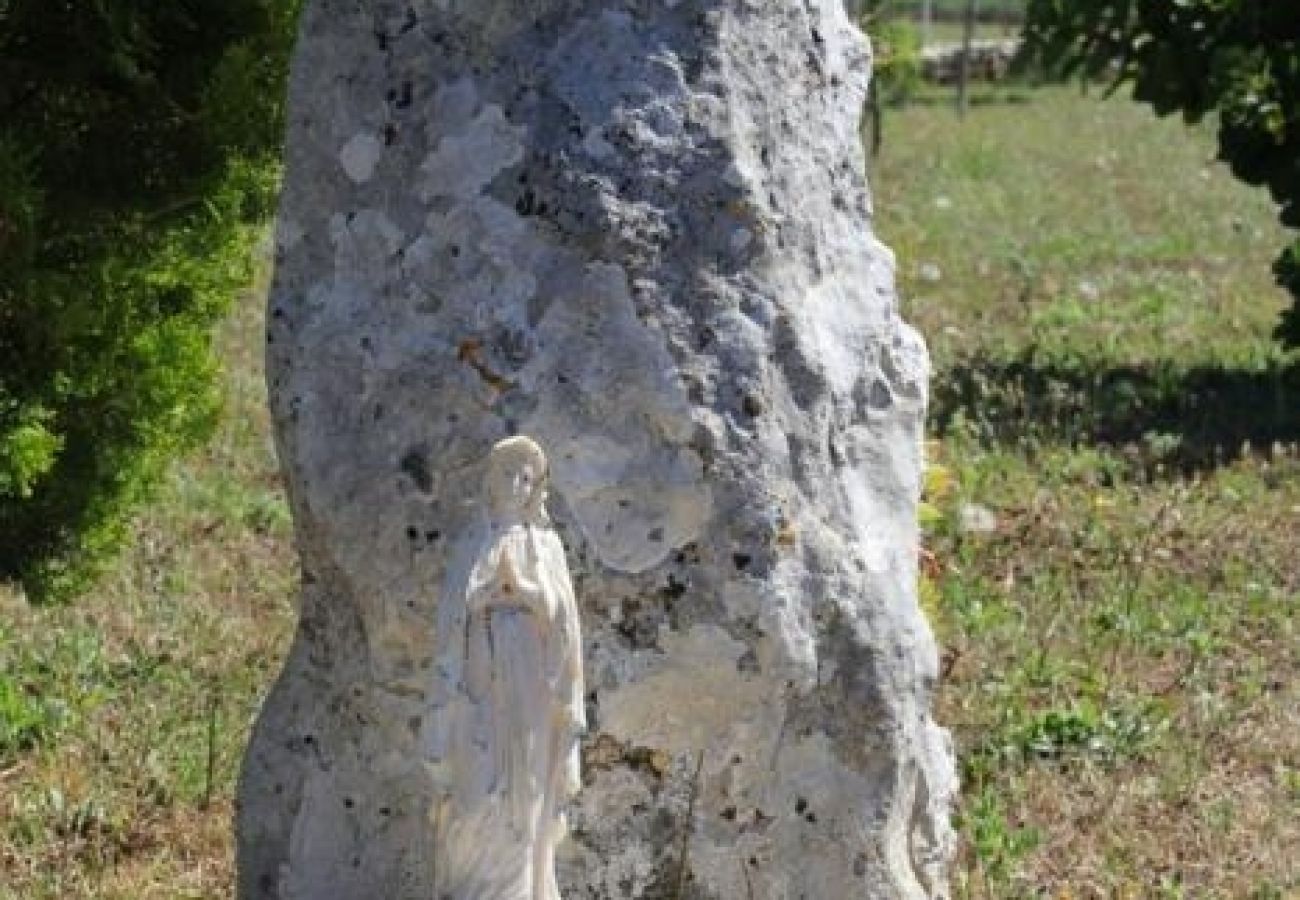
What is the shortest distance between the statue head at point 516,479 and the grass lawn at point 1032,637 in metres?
2.09

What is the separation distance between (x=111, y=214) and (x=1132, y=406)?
6335mm

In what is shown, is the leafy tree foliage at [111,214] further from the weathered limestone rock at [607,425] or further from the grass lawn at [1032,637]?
the weathered limestone rock at [607,425]

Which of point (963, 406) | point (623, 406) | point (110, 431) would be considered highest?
point (623, 406)

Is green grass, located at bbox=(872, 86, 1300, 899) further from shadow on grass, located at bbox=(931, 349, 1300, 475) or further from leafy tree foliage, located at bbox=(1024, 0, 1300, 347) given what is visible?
leafy tree foliage, located at bbox=(1024, 0, 1300, 347)

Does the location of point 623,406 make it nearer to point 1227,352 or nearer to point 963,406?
point 963,406

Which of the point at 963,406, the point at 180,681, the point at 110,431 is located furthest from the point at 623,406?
the point at 963,406

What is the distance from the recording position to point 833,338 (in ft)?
15.3

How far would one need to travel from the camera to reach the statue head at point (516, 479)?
12.8 feet

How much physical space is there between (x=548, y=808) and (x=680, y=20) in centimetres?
146

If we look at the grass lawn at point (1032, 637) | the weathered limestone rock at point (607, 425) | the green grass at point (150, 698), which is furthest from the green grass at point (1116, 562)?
the green grass at point (150, 698)

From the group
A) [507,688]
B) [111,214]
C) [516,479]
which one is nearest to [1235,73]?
[111,214]

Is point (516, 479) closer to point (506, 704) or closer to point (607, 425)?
point (506, 704)

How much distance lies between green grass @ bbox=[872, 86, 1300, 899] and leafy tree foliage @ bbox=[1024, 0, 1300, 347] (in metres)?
0.94

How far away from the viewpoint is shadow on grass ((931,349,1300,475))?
414 inches
